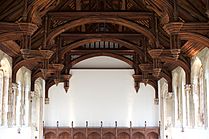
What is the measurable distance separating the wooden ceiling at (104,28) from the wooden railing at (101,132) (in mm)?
3504

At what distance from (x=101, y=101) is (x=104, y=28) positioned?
627cm

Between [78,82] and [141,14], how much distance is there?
1177 centimetres

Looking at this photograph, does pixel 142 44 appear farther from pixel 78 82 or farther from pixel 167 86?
pixel 78 82

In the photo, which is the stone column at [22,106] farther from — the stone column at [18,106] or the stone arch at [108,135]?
the stone arch at [108,135]

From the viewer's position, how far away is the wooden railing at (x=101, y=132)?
27.1 meters

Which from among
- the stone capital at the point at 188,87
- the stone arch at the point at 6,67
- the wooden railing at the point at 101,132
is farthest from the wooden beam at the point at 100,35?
the wooden railing at the point at 101,132

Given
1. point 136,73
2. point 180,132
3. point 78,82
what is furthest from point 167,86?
point 78,82

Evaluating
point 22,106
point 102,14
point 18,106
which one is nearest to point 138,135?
point 22,106

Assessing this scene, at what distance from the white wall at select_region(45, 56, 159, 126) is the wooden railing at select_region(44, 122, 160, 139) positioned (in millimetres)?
496

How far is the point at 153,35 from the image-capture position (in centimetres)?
1723

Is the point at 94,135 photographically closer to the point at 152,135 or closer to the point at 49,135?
the point at 49,135

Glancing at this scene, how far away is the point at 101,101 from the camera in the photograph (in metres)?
27.8

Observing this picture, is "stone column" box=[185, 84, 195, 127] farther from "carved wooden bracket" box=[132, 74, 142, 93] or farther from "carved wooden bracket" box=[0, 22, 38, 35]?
"carved wooden bracket" box=[0, 22, 38, 35]

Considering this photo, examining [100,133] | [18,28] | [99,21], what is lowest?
[100,133]
